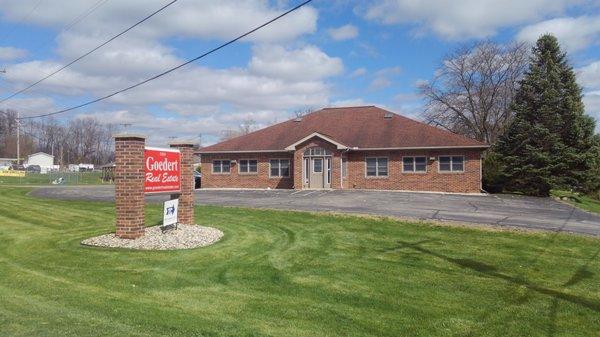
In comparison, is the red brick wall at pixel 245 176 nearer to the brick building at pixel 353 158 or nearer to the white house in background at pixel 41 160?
the brick building at pixel 353 158

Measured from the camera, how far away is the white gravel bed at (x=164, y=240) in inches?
387

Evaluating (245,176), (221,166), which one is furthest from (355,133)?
(221,166)

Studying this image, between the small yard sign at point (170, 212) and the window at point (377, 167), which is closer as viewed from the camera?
the small yard sign at point (170, 212)

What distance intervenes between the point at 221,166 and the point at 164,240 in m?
24.5

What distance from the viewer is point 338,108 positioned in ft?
123

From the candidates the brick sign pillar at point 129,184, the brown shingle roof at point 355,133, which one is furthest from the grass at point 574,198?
the brick sign pillar at point 129,184

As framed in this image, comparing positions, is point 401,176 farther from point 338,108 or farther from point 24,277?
point 24,277

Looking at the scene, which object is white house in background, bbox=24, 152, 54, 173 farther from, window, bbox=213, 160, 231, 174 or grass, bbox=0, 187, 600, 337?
grass, bbox=0, 187, 600, 337

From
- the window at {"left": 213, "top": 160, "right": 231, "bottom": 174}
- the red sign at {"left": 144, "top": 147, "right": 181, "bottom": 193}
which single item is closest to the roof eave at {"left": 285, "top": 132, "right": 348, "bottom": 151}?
the window at {"left": 213, "top": 160, "right": 231, "bottom": 174}

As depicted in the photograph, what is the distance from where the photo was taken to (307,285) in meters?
7.35

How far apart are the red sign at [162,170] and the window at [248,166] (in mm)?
21877

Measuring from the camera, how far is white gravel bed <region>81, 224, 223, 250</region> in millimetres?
9820

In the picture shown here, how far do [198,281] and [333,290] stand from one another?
78.5 inches

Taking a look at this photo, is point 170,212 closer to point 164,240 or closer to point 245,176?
point 164,240
